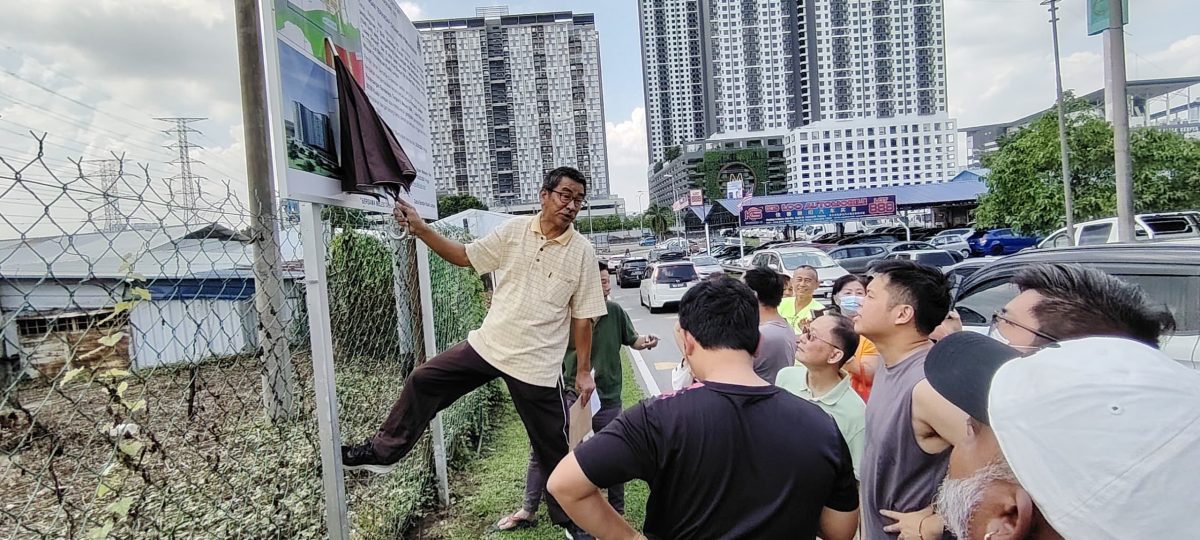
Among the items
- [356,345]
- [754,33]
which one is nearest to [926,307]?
[356,345]

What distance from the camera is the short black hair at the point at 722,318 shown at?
1.62 metres

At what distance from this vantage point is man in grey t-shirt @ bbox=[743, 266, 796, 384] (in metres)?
3.38

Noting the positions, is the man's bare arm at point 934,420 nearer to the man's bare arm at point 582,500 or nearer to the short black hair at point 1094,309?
the short black hair at point 1094,309

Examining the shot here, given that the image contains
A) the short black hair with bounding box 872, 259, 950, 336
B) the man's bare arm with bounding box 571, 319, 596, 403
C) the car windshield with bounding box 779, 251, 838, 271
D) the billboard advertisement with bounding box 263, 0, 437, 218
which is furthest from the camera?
the car windshield with bounding box 779, 251, 838, 271

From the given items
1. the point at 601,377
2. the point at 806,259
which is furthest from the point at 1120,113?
the point at 601,377

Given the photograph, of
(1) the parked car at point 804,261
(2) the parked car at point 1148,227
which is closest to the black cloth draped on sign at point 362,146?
(2) the parked car at point 1148,227

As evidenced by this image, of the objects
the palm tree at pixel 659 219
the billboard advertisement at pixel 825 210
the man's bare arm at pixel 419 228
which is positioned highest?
the palm tree at pixel 659 219

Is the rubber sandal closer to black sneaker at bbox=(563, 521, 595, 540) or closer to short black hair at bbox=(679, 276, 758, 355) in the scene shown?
black sneaker at bbox=(563, 521, 595, 540)

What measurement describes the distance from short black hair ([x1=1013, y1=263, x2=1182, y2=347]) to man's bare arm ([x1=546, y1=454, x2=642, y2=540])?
1.26 m

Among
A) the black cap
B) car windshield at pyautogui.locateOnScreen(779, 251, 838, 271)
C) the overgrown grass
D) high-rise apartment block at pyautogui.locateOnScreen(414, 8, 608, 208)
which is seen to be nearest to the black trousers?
the overgrown grass

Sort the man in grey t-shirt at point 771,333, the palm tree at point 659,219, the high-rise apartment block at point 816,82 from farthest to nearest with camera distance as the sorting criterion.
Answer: the high-rise apartment block at point 816,82, the palm tree at point 659,219, the man in grey t-shirt at point 771,333

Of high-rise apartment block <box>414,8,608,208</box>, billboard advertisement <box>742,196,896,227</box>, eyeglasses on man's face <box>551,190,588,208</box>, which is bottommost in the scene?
eyeglasses on man's face <box>551,190,588,208</box>

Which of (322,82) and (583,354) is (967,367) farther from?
(322,82)

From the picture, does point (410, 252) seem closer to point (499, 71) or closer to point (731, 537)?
point (731, 537)
